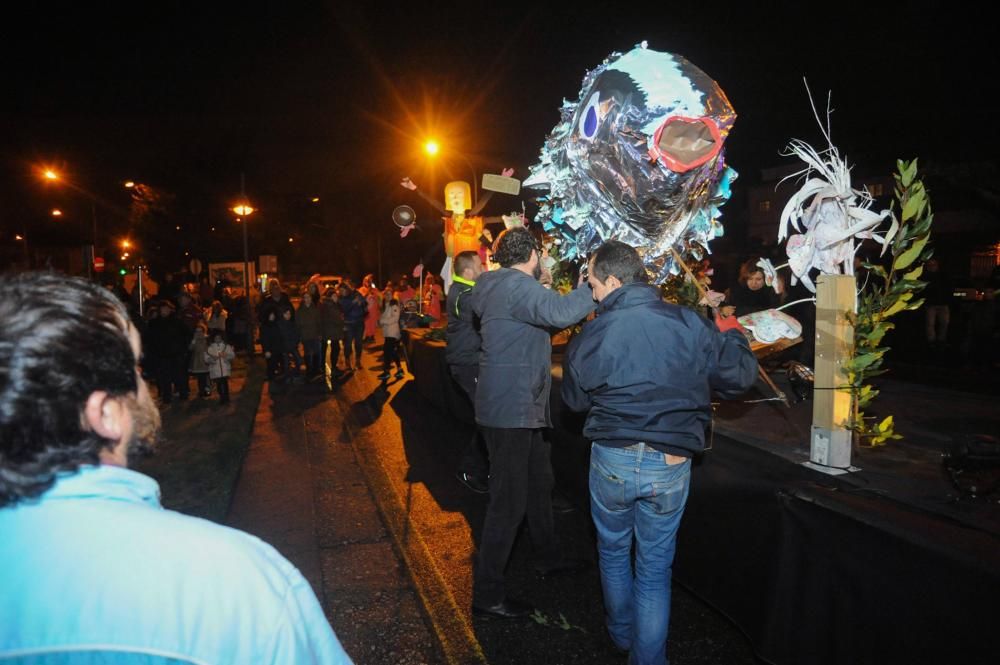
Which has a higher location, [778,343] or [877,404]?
[778,343]

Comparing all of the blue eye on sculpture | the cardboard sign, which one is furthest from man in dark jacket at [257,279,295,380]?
the blue eye on sculpture

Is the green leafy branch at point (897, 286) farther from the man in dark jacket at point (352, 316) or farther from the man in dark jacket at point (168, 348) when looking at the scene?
the man in dark jacket at point (352, 316)

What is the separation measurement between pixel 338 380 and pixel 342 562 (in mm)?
7642

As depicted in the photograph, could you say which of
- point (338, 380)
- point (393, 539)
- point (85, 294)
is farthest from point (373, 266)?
point (85, 294)

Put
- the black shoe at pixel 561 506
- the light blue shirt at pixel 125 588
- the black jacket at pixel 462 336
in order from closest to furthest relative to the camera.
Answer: the light blue shirt at pixel 125 588 < the black shoe at pixel 561 506 < the black jacket at pixel 462 336

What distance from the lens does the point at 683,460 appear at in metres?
2.58

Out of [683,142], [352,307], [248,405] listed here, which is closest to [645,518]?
[683,142]

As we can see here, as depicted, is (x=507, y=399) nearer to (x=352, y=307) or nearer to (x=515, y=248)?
(x=515, y=248)

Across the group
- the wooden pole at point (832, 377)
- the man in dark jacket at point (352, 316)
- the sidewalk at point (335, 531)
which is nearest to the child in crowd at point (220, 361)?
the sidewalk at point (335, 531)

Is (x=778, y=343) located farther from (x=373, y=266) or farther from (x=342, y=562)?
(x=373, y=266)

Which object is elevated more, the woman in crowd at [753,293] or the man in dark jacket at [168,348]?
the woman in crowd at [753,293]

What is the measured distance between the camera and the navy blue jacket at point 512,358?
3.21 meters

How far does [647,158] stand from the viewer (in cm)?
372

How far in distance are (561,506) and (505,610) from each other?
1.68m
